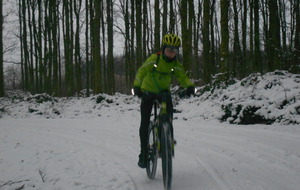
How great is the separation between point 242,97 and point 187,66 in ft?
21.1

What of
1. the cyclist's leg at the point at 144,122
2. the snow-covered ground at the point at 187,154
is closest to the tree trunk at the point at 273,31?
the snow-covered ground at the point at 187,154

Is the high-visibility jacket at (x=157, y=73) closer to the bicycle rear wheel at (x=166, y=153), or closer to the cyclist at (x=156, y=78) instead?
the cyclist at (x=156, y=78)

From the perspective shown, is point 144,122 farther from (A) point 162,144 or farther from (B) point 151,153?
(A) point 162,144

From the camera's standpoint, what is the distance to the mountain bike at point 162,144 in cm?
364

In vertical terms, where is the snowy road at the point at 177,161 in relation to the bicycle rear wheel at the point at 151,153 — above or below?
below

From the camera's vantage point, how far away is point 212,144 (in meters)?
6.37

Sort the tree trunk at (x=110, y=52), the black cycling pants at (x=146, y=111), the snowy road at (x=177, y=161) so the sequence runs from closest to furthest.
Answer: the snowy road at (x=177, y=161) < the black cycling pants at (x=146, y=111) < the tree trunk at (x=110, y=52)

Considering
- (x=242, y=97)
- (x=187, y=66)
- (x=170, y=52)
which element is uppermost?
(x=187, y=66)

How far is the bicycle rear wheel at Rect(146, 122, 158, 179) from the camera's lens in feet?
13.9

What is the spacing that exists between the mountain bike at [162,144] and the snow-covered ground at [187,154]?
14.8 inches

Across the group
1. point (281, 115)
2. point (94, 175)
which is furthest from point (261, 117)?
point (94, 175)

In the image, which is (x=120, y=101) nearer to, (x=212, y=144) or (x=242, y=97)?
(x=242, y=97)

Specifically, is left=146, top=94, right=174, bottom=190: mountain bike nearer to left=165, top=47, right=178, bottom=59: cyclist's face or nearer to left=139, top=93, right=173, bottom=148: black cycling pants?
left=139, top=93, right=173, bottom=148: black cycling pants

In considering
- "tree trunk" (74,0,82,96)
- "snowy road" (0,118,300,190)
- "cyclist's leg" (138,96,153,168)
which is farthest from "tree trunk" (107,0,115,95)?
"cyclist's leg" (138,96,153,168)
